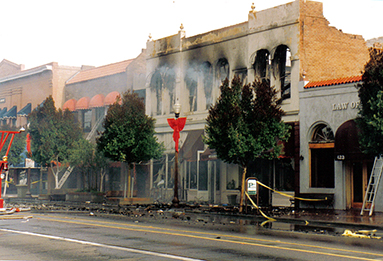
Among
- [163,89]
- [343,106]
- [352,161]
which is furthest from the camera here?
[163,89]

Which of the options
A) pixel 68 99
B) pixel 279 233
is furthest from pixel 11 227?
pixel 68 99

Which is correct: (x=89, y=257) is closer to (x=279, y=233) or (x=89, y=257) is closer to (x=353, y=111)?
(x=279, y=233)

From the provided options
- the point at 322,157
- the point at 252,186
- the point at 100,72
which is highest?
the point at 100,72

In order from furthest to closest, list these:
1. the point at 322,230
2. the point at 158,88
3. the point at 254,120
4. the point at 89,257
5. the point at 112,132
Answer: the point at 158,88 < the point at 112,132 < the point at 254,120 < the point at 322,230 < the point at 89,257

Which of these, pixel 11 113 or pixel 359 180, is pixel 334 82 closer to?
pixel 359 180

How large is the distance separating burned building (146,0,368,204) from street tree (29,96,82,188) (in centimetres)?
688

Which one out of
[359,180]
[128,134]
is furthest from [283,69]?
[128,134]

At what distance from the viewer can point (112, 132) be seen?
32.8m

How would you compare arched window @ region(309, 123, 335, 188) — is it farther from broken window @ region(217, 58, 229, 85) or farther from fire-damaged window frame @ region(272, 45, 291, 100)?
broken window @ region(217, 58, 229, 85)

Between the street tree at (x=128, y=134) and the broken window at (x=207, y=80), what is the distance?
172 inches

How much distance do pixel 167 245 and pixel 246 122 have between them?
13.0m

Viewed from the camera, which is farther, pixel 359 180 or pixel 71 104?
pixel 71 104

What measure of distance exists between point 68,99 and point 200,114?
80.0 ft

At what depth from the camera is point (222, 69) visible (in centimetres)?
3450
